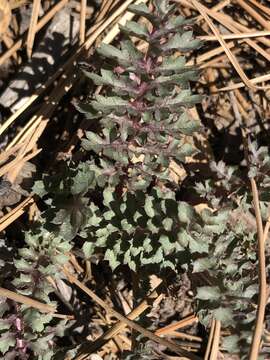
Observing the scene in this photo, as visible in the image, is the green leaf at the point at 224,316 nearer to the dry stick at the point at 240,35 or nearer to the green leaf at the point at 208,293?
the green leaf at the point at 208,293

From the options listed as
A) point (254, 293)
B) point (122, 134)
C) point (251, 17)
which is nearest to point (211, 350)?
point (254, 293)

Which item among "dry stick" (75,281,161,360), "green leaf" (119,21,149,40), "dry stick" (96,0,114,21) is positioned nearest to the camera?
"green leaf" (119,21,149,40)

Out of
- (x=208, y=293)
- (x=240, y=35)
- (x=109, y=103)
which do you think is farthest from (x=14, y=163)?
(x=240, y=35)

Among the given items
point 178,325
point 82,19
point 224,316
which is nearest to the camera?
point 224,316

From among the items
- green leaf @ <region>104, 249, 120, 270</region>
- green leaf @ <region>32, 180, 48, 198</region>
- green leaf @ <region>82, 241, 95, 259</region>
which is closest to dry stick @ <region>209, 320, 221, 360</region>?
green leaf @ <region>104, 249, 120, 270</region>

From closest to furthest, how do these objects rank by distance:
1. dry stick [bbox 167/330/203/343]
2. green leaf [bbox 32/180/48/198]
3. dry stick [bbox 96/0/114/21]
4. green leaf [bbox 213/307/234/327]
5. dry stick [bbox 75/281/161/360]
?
green leaf [bbox 213/307/234/327]
green leaf [bbox 32/180/48/198]
dry stick [bbox 75/281/161/360]
dry stick [bbox 167/330/203/343]
dry stick [bbox 96/0/114/21]

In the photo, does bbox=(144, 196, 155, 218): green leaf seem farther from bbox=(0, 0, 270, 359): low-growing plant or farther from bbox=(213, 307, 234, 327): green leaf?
bbox=(213, 307, 234, 327): green leaf

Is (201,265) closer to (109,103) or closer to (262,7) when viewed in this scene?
(109,103)
